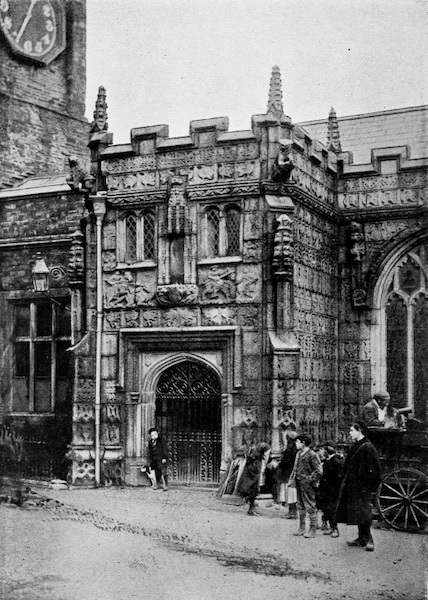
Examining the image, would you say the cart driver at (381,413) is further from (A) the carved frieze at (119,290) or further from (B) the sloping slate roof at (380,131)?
(B) the sloping slate roof at (380,131)

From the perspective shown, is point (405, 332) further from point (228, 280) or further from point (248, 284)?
point (228, 280)

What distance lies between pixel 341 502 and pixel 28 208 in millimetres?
11457

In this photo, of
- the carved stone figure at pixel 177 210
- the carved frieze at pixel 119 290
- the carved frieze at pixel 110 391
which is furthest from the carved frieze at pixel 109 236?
the carved frieze at pixel 110 391

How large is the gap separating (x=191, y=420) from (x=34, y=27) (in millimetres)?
13437

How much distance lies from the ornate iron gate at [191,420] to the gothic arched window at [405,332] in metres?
3.72

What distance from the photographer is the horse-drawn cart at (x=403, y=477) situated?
11.7 meters

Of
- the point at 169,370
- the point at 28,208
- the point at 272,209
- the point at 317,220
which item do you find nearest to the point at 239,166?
the point at 272,209

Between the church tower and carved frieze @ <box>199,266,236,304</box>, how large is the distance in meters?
8.67

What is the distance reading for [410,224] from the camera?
1742cm

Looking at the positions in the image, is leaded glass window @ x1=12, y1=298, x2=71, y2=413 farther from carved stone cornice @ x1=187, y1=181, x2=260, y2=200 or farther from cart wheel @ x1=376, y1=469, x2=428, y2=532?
cart wheel @ x1=376, y1=469, x2=428, y2=532

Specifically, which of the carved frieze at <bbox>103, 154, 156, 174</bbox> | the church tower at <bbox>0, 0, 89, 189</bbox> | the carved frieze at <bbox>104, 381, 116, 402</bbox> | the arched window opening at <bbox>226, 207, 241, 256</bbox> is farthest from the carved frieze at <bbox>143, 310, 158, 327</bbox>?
the church tower at <bbox>0, 0, 89, 189</bbox>

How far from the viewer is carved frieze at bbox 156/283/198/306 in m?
15.7

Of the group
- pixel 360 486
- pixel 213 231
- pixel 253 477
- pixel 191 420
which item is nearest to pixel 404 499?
pixel 360 486

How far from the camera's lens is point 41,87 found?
2412cm
